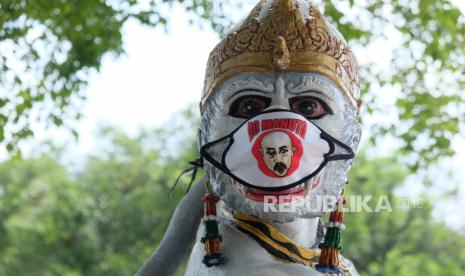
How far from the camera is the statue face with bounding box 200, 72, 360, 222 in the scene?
2.17m

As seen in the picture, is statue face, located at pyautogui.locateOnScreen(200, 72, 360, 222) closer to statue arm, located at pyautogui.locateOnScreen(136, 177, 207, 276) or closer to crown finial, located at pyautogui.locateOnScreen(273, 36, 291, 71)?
crown finial, located at pyautogui.locateOnScreen(273, 36, 291, 71)

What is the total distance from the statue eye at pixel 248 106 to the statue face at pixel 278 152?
0.42ft

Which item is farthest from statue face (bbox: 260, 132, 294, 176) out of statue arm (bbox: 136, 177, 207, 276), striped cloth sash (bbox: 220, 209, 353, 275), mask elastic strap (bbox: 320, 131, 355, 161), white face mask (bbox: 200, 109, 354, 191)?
statue arm (bbox: 136, 177, 207, 276)

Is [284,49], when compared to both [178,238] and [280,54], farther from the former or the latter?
[178,238]

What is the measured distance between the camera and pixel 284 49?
2158mm

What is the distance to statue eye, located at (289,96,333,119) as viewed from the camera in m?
2.19

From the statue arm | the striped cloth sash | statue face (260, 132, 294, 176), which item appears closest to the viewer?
statue face (260, 132, 294, 176)

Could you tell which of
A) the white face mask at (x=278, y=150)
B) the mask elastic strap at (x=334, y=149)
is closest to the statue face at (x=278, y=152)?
the white face mask at (x=278, y=150)

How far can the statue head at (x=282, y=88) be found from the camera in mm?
2170

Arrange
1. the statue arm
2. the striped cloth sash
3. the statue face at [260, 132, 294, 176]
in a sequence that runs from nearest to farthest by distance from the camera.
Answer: the statue face at [260, 132, 294, 176], the striped cloth sash, the statue arm

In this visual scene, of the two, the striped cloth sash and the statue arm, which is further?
the statue arm

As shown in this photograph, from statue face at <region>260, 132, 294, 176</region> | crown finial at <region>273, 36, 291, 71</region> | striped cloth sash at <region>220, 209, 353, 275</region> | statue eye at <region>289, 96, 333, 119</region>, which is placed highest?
crown finial at <region>273, 36, 291, 71</region>

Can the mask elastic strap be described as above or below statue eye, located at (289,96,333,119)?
below

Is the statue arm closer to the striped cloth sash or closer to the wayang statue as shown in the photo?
the wayang statue
